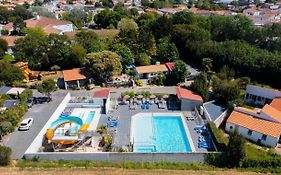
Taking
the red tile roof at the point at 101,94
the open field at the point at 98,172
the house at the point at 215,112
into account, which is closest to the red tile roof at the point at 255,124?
the house at the point at 215,112

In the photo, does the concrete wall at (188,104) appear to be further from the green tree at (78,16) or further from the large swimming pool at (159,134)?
the green tree at (78,16)

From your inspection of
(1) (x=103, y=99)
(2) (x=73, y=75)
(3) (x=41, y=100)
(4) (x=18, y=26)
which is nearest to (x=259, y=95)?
(1) (x=103, y=99)

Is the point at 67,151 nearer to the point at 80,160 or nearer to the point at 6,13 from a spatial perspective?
the point at 80,160

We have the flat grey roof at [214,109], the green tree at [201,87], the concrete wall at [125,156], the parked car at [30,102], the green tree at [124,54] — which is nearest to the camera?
the concrete wall at [125,156]

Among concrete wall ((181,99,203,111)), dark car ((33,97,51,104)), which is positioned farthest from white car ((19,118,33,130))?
concrete wall ((181,99,203,111))

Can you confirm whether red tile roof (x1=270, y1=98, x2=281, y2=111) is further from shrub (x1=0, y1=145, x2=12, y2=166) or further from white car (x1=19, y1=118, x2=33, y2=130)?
shrub (x1=0, y1=145, x2=12, y2=166)

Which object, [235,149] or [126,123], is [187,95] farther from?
[235,149]
